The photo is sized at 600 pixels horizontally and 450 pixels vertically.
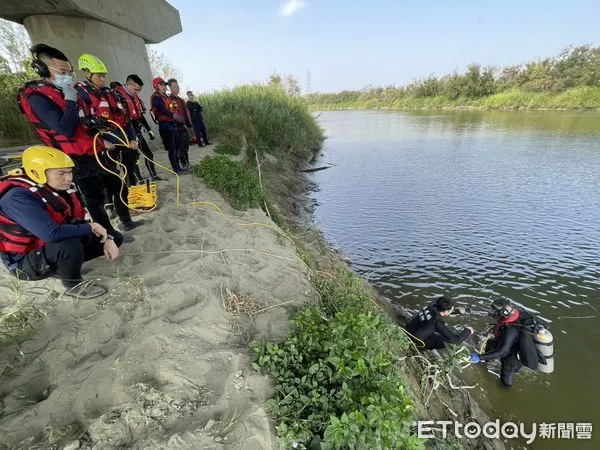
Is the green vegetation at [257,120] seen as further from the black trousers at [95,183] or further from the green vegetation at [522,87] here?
the green vegetation at [522,87]

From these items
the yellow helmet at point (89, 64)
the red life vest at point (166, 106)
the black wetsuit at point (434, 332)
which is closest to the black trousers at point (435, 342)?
the black wetsuit at point (434, 332)

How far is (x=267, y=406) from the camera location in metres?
1.94

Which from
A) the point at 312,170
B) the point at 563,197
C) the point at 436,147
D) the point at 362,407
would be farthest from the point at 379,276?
the point at 436,147

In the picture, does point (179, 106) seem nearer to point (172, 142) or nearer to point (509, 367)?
point (172, 142)

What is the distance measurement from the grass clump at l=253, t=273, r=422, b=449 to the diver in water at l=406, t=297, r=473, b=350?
207 centimetres

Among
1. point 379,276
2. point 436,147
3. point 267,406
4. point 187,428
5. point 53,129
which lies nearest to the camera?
point 187,428

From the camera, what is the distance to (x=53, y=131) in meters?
3.30

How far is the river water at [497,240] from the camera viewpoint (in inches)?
173

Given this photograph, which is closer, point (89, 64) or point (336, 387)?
point (336, 387)

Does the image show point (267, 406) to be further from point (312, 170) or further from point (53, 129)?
point (312, 170)

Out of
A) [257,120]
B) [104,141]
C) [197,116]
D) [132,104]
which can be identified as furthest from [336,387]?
[257,120]

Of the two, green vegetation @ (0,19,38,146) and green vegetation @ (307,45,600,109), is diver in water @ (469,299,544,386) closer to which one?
green vegetation @ (0,19,38,146)

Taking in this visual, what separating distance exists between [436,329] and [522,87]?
53.1m

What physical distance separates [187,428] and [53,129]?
3.28m
